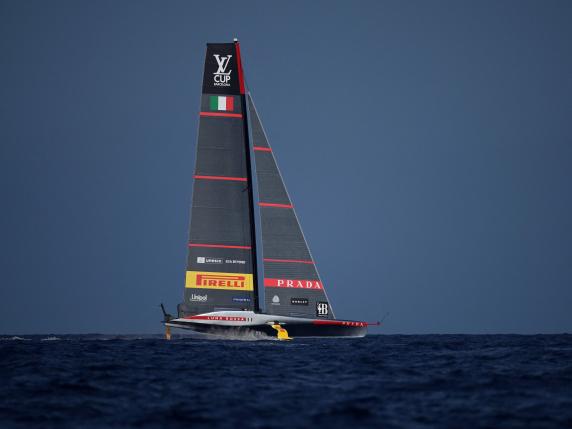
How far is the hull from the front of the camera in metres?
45.4

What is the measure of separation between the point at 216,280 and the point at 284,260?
13.7ft

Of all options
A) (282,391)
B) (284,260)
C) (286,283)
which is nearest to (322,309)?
(286,283)

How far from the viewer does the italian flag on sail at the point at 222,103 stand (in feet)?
156

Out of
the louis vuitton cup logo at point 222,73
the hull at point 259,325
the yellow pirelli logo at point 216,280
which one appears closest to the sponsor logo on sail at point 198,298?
the yellow pirelli logo at point 216,280

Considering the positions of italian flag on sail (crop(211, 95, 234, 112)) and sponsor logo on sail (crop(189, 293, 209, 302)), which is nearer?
sponsor logo on sail (crop(189, 293, 209, 302))

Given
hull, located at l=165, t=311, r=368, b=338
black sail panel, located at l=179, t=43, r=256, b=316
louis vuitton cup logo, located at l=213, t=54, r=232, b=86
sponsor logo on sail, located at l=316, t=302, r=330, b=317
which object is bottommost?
hull, located at l=165, t=311, r=368, b=338

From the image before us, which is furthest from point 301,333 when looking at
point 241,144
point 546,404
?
point 546,404

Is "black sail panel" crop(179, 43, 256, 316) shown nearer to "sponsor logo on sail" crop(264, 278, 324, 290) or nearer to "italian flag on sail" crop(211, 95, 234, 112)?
"italian flag on sail" crop(211, 95, 234, 112)

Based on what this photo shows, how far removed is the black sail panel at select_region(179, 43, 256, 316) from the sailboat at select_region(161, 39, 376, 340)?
0.19ft

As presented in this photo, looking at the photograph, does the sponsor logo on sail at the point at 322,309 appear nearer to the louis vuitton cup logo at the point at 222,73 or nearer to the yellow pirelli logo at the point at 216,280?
the yellow pirelli logo at the point at 216,280

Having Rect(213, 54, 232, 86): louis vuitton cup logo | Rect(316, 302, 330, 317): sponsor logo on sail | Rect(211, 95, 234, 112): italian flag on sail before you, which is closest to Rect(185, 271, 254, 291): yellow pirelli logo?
Rect(316, 302, 330, 317): sponsor logo on sail

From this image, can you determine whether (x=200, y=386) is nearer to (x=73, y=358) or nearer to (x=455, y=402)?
(x=455, y=402)

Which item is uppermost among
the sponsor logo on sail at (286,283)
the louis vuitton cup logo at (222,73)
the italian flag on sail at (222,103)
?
the louis vuitton cup logo at (222,73)

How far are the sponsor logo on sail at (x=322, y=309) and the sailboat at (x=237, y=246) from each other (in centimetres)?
6
